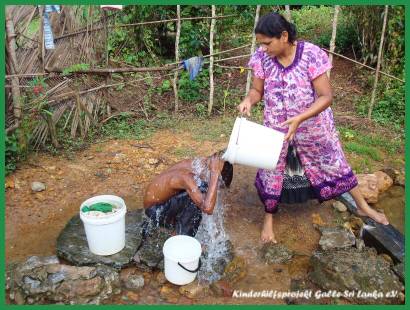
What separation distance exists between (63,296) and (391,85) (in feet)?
17.9

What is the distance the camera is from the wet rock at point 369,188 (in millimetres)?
4473

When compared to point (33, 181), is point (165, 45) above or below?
above

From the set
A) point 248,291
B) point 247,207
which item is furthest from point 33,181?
point 248,291

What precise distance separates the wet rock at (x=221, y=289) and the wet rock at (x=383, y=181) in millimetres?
2213

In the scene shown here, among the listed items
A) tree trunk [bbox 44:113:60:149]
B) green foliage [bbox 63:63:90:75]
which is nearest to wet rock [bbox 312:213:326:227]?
tree trunk [bbox 44:113:60:149]

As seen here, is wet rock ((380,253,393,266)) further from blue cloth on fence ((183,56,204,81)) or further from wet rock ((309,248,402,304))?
blue cloth on fence ((183,56,204,81))

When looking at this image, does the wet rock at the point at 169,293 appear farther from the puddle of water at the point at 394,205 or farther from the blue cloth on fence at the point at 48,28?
the blue cloth on fence at the point at 48,28

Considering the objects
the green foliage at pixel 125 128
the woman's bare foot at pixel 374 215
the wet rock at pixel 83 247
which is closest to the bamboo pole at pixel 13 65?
the green foliage at pixel 125 128

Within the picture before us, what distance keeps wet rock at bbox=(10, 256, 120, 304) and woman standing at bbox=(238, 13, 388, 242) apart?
57.8 inches

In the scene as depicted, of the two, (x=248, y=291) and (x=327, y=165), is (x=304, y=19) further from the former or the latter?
(x=248, y=291)

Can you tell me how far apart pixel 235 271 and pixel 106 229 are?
106 centimetres

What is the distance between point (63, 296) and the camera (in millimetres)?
3121

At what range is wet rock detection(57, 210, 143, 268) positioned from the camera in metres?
3.45

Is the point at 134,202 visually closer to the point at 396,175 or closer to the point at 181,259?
the point at 181,259
